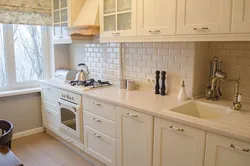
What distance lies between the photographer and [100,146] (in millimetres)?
2479

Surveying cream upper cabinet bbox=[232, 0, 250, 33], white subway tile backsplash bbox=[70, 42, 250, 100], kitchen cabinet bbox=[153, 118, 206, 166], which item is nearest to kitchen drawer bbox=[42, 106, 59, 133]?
white subway tile backsplash bbox=[70, 42, 250, 100]

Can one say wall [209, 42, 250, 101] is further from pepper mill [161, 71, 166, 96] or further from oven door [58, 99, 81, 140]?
oven door [58, 99, 81, 140]

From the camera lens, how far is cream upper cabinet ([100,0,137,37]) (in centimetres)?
228

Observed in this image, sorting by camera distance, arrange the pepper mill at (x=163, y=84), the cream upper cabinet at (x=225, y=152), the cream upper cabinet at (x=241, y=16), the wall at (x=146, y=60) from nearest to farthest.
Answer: the cream upper cabinet at (x=225, y=152), the cream upper cabinet at (x=241, y=16), the wall at (x=146, y=60), the pepper mill at (x=163, y=84)

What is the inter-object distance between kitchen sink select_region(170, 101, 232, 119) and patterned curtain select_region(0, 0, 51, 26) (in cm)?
259

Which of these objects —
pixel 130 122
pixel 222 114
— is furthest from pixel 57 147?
pixel 222 114

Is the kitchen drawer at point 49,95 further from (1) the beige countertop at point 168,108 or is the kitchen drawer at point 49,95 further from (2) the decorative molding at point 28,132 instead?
(2) the decorative molding at point 28,132

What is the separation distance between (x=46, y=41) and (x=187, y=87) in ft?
8.68

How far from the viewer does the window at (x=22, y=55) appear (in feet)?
11.2

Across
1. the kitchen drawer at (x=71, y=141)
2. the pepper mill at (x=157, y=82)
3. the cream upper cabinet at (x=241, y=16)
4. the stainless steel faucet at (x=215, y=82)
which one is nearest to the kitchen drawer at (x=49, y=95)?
the kitchen drawer at (x=71, y=141)

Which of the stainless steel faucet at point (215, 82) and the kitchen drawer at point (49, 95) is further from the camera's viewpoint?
the kitchen drawer at point (49, 95)

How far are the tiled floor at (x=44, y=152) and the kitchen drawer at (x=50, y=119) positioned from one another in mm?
198

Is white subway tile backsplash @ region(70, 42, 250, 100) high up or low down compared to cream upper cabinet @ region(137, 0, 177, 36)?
down

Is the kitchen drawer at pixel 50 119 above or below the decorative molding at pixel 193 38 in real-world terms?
below
